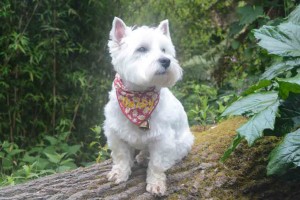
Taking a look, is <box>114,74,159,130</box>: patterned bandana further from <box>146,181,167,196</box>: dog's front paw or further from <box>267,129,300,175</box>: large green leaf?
<box>267,129,300,175</box>: large green leaf

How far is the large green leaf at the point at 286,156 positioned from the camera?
2.58 m

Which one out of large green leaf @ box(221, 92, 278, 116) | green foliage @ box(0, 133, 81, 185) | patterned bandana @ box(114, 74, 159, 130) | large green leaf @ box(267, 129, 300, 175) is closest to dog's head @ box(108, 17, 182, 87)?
patterned bandana @ box(114, 74, 159, 130)

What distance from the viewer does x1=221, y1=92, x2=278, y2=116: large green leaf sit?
2.65 meters

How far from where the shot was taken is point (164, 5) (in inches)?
241

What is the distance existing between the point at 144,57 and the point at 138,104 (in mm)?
291

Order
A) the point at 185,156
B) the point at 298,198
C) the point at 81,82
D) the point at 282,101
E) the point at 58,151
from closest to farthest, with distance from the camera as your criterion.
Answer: the point at 282,101, the point at 298,198, the point at 185,156, the point at 58,151, the point at 81,82

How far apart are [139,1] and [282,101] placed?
3.47m

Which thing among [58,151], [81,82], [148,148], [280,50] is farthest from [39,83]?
[280,50]

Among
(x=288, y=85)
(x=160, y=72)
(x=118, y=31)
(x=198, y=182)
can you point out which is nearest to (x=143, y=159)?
(x=198, y=182)

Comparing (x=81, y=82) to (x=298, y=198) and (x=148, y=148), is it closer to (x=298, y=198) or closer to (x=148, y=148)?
(x=148, y=148)

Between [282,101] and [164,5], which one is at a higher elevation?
[164,5]

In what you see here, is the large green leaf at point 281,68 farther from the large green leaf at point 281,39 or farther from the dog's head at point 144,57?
the dog's head at point 144,57

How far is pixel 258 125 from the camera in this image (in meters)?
2.53

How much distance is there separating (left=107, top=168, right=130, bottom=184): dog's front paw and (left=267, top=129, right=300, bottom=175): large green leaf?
2.98 ft
